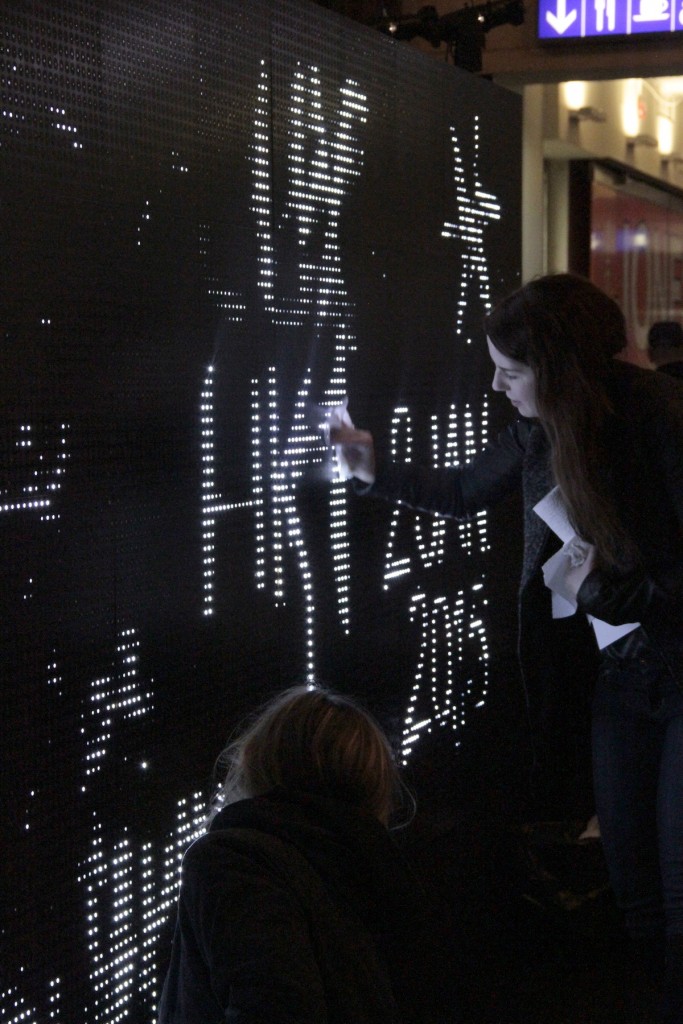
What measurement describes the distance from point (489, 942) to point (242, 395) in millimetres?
2174

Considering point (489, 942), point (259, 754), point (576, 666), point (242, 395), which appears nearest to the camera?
point (259, 754)

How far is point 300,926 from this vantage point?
6.11ft

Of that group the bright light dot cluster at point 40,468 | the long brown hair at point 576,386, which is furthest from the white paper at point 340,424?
the bright light dot cluster at point 40,468

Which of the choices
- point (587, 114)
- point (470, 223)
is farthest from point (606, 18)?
point (587, 114)

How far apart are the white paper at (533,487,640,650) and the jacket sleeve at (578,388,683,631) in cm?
11

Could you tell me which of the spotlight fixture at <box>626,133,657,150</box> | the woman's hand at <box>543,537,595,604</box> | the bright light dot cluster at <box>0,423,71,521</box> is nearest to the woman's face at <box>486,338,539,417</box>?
the woman's hand at <box>543,537,595,604</box>

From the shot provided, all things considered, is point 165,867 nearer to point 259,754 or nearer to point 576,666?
point 259,754

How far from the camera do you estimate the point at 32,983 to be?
A: 2312 mm

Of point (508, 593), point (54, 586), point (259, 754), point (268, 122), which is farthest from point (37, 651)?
point (508, 593)

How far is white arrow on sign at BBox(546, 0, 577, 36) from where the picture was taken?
4727mm

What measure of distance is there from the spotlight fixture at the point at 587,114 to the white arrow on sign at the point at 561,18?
243 cm

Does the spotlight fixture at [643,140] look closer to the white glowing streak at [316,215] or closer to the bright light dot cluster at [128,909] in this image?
the white glowing streak at [316,215]

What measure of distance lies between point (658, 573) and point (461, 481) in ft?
2.54

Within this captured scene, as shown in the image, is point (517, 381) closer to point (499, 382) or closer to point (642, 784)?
point (499, 382)
